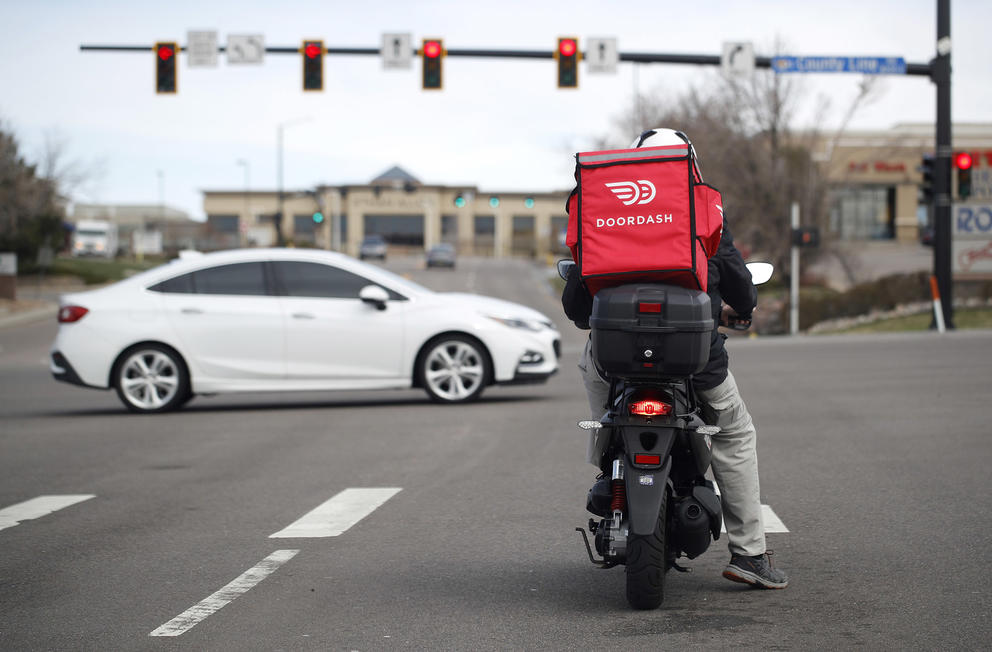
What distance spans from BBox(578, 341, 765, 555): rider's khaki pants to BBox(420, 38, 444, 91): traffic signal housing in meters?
19.1

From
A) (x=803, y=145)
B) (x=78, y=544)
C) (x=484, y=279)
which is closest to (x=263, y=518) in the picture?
(x=78, y=544)

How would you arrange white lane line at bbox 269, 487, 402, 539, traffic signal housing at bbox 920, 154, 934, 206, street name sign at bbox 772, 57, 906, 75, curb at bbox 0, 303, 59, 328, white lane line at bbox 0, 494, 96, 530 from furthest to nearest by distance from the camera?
curb at bbox 0, 303, 59, 328, traffic signal housing at bbox 920, 154, 934, 206, street name sign at bbox 772, 57, 906, 75, white lane line at bbox 0, 494, 96, 530, white lane line at bbox 269, 487, 402, 539

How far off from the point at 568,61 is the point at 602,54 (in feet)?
2.15

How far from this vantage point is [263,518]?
736cm

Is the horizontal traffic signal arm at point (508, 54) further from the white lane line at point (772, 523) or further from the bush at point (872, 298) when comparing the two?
the white lane line at point (772, 523)

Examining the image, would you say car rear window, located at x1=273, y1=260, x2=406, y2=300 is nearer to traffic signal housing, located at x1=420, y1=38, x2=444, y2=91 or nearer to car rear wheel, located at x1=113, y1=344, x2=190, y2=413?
car rear wheel, located at x1=113, y1=344, x2=190, y2=413

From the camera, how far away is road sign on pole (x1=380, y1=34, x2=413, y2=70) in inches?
930

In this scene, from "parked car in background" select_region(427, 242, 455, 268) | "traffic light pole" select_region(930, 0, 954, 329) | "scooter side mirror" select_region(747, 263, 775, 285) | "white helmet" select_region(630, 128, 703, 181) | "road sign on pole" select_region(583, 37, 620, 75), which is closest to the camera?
"white helmet" select_region(630, 128, 703, 181)

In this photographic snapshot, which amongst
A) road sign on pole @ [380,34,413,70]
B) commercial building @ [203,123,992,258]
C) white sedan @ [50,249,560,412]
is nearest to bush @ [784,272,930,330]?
road sign on pole @ [380,34,413,70]

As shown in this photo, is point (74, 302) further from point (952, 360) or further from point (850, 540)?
point (952, 360)

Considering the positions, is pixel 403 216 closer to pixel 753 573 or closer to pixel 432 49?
pixel 432 49

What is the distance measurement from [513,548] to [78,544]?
7.70 ft

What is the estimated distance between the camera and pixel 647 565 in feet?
15.7

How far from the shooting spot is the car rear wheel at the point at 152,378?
13070mm
